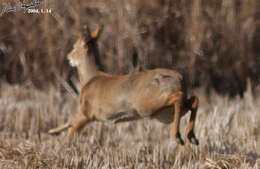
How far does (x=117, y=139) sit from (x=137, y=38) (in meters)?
2.51

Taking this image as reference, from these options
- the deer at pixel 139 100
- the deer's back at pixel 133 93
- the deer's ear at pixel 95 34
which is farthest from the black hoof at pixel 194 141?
the deer's ear at pixel 95 34

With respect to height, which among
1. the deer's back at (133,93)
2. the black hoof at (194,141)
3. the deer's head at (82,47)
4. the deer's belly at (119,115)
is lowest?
the black hoof at (194,141)

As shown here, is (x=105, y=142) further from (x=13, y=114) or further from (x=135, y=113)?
(x=13, y=114)

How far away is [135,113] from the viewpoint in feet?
12.8

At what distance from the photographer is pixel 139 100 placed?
3764 mm

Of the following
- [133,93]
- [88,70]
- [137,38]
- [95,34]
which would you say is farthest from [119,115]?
[137,38]

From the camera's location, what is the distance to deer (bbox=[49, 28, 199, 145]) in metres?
3.63

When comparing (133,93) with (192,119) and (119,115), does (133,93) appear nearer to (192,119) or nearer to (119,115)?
(119,115)

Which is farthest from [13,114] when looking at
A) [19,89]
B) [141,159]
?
[141,159]

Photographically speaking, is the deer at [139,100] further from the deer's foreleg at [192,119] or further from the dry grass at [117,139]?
the dry grass at [117,139]

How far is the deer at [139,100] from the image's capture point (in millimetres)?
3633

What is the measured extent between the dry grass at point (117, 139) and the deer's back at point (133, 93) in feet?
1.10

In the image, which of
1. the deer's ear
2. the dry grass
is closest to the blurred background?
the dry grass

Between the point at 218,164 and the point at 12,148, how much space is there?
1604mm
